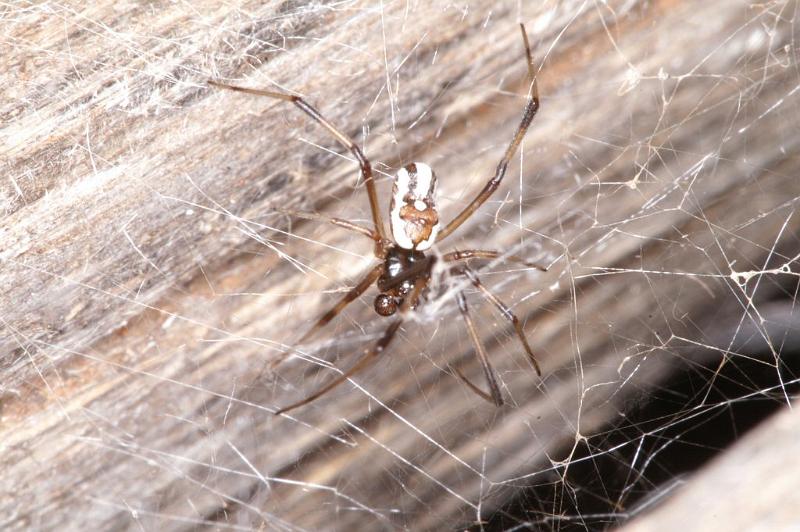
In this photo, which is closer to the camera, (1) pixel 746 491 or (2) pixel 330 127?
(1) pixel 746 491

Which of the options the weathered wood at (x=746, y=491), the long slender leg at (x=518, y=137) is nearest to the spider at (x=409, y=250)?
the long slender leg at (x=518, y=137)

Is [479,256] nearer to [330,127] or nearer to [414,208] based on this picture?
[414,208]

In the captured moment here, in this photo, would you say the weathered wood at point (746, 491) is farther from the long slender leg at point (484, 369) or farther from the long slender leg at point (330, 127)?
the long slender leg at point (330, 127)

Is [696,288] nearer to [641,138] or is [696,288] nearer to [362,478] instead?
[641,138]

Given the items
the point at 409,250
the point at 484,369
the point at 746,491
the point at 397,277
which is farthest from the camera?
the point at 409,250

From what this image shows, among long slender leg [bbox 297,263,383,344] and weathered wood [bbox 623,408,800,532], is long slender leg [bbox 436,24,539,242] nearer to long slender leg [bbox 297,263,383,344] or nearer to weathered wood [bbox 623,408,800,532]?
long slender leg [bbox 297,263,383,344]

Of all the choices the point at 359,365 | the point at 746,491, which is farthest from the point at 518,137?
the point at 746,491
